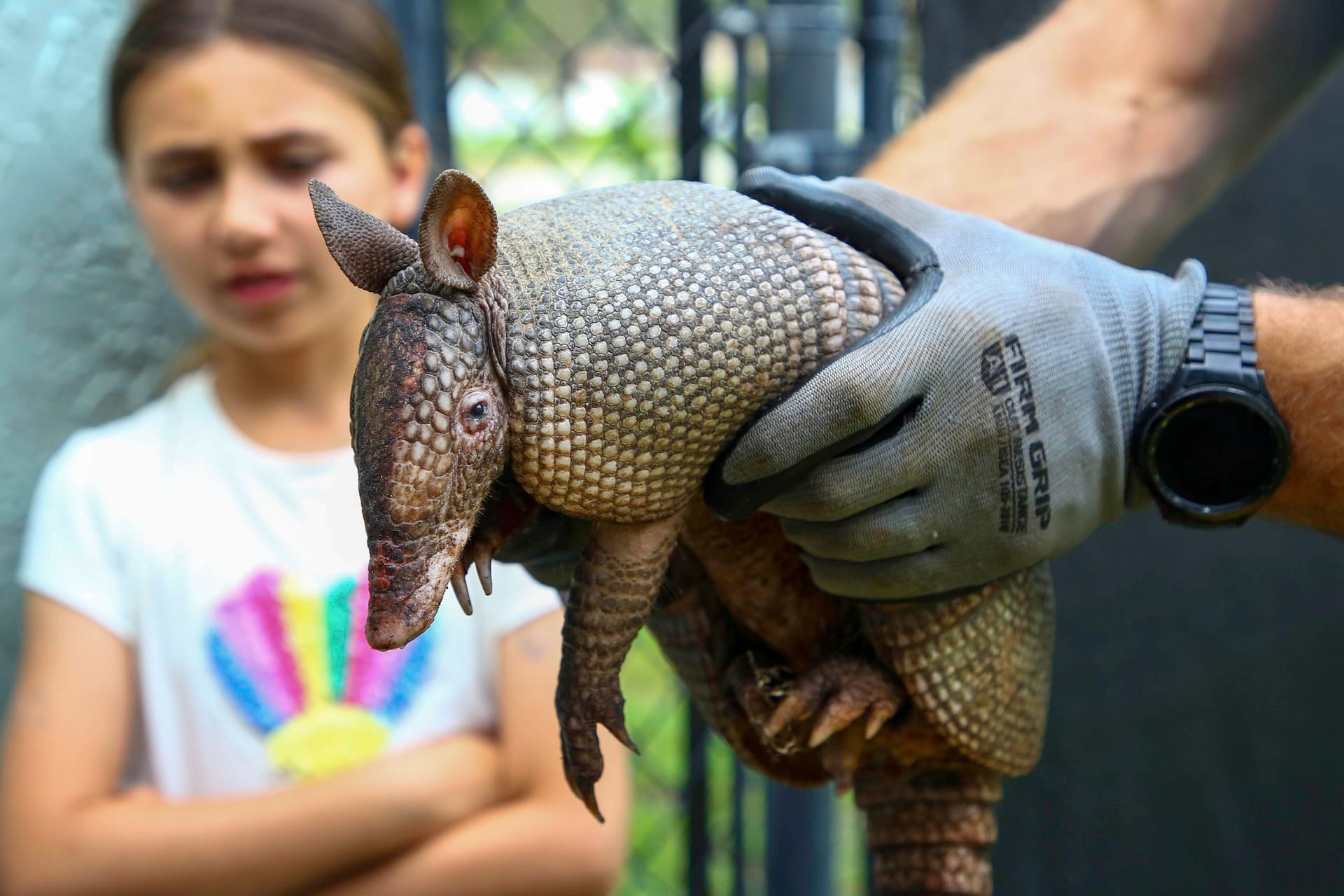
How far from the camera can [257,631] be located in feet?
5.71

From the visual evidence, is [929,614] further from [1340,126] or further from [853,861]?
[853,861]

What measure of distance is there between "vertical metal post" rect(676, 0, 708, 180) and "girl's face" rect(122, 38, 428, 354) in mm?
723

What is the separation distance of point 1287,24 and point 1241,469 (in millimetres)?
700

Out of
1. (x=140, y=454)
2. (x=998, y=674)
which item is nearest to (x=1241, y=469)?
(x=998, y=674)

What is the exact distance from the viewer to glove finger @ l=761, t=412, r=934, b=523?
3.08ft

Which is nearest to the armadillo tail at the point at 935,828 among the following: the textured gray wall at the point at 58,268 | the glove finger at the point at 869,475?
the glove finger at the point at 869,475

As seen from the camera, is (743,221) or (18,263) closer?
(743,221)

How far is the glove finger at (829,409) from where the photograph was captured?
89 centimetres

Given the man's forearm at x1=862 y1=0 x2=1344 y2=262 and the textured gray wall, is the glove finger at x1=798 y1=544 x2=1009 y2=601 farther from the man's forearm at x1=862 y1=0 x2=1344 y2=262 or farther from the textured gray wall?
the textured gray wall

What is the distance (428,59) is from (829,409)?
158 cm

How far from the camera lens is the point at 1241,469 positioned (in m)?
1.05

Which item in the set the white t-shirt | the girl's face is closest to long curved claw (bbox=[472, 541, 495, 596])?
the white t-shirt

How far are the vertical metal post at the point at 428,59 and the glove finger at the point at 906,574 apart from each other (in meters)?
1.43

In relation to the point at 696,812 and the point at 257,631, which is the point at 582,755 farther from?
the point at 696,812
